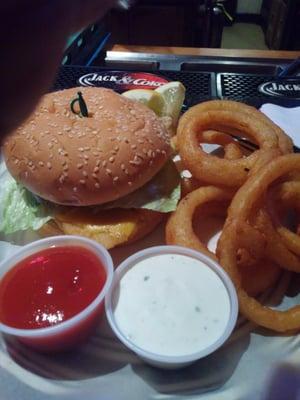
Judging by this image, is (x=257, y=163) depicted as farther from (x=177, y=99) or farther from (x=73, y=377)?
(x=73, y=377)

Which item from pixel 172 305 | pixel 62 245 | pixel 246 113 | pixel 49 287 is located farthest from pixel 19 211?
pixel 246 113

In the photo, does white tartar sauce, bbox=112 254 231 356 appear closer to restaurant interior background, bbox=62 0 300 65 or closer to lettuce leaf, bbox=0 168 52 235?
lettuce leaf, bbox=0 168 52 235

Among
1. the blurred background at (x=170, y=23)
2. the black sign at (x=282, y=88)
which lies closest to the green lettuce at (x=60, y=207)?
the black sign at (x=282, y=88)

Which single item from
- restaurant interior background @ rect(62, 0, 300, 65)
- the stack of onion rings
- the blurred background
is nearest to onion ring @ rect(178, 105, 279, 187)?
the stack of onion rings

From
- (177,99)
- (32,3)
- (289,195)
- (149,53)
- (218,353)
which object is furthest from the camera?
(149,53)

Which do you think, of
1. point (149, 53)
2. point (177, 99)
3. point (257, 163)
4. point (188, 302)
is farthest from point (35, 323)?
point (149, 53)
